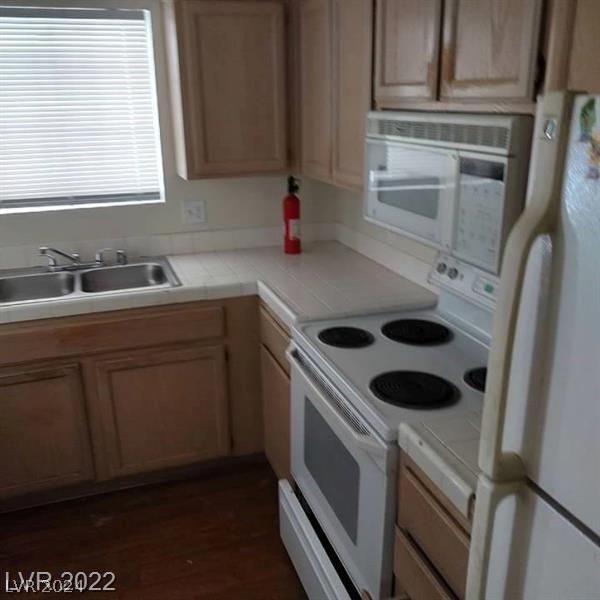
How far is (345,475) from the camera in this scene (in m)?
1.58

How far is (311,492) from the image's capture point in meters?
1.85

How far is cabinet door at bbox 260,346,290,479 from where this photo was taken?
222 cm

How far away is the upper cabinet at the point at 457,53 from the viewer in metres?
1.21

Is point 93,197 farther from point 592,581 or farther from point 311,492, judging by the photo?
point 592,581

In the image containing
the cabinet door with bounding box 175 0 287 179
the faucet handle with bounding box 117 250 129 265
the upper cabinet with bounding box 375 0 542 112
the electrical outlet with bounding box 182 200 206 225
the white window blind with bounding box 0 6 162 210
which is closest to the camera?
the upper cabinet with bounding box 375 0 542 112

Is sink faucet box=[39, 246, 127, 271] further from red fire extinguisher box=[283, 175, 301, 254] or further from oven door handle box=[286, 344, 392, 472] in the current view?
oven door handle box=[286, 344, 392, 472]

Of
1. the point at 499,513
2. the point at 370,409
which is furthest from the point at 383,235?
the point at 499,513

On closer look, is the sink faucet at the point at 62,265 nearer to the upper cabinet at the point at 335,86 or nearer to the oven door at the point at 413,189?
the upper cabinet at the point at 335,86

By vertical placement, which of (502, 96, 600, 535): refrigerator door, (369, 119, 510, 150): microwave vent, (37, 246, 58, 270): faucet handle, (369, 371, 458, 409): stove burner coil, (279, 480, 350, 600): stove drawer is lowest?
(279, 480, 350, 600): stove drawer

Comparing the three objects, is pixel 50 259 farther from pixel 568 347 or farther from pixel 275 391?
pixel 568 347

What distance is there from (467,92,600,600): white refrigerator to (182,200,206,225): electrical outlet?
2181 mm

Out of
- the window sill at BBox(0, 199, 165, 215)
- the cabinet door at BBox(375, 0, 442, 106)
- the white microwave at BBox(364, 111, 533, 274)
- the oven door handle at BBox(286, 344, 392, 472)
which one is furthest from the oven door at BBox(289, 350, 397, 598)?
the window sill at BBox(0, 199, 165, 215)

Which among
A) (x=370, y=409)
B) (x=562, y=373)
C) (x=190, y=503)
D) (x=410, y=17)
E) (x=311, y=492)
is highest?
(x=410, y=17)

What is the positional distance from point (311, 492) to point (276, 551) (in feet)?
1.52
